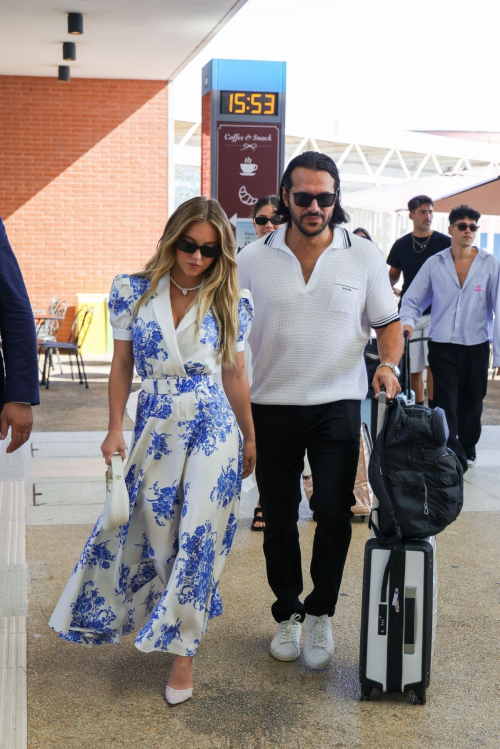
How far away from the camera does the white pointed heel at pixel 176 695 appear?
294 cm

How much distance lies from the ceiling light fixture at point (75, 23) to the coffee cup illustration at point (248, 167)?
3.40 metres

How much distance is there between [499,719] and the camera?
114 inches

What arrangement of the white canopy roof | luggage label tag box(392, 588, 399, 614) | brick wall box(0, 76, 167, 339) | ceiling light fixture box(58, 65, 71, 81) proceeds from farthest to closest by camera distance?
1. brick wall box(0, 76, 167, 339)
2. ceiling light fixture box(58, 65, 71, 81)
3. the white canopy roof
4. luggage label tag box(392, 588, 399, 614)

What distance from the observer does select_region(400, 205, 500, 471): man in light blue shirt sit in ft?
19.9

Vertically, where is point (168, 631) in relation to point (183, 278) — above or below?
below

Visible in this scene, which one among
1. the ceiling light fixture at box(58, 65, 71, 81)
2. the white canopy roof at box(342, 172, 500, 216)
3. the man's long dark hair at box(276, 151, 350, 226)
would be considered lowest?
the man's long dark hair at box(276, 151, 350, 226)

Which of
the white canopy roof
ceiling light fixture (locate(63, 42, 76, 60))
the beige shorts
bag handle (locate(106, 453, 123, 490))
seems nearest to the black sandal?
bag handle (locate(106, 453, 123, 490))

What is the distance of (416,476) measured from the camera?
2916 millimetres

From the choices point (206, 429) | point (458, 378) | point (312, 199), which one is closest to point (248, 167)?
point (458, 378)

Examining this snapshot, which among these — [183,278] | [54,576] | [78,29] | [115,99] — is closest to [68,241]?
[115,99]

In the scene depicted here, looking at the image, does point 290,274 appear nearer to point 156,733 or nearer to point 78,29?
point 156,733

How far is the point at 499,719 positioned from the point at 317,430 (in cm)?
114

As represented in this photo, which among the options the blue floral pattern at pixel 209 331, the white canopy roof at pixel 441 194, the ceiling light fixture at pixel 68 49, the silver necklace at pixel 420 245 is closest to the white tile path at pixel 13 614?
the blue floral pattern at pixel 209 331

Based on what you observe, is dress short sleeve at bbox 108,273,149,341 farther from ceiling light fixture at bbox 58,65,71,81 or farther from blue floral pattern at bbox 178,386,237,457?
ceiling light fixture at bbox 58,65,71,81
